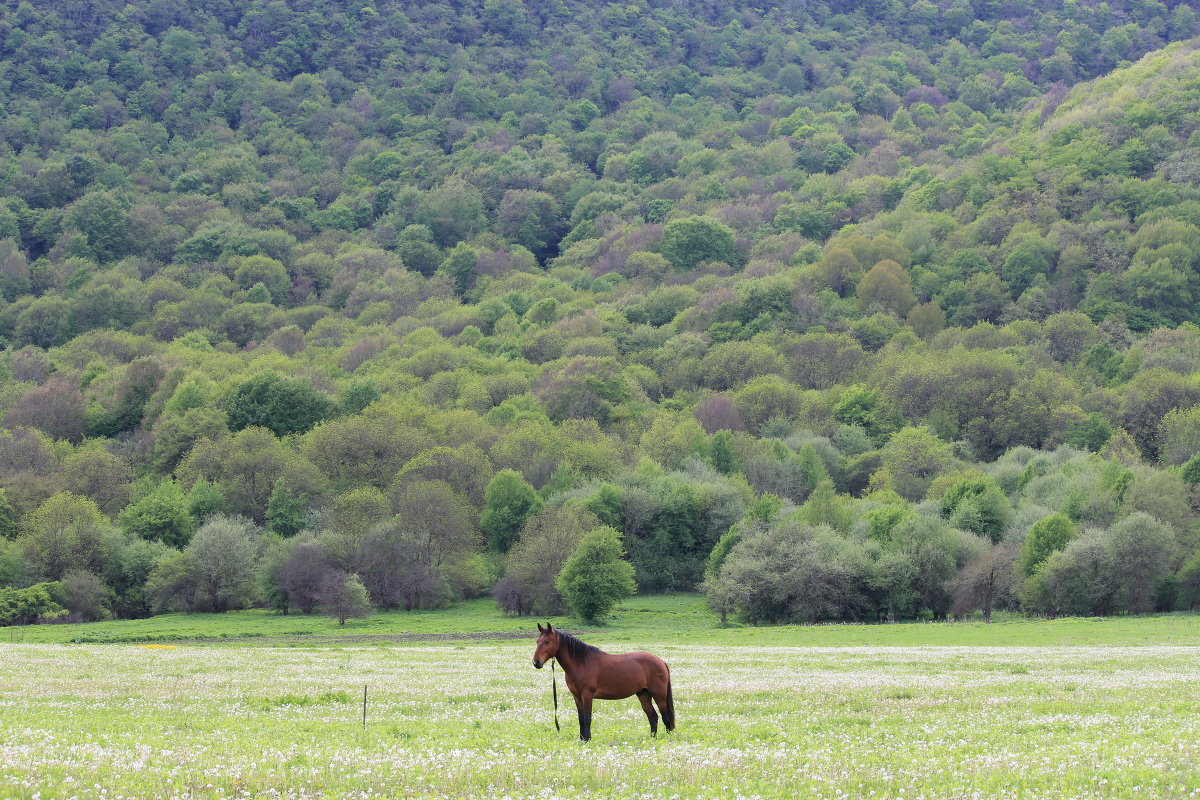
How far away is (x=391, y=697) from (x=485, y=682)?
18.8 ft

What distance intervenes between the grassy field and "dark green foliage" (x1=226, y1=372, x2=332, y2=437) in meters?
90.7

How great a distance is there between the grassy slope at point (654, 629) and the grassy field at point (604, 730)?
18.6 m

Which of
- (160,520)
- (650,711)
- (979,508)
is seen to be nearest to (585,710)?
(650,711)

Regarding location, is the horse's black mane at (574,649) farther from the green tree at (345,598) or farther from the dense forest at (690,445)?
the dense forest at (690,445)

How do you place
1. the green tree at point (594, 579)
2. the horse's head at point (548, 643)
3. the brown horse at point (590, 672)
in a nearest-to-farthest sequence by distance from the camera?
the horse's head at point (548, 643)
the brown horse at point (590, 672)
the green tree at point (594, 579)

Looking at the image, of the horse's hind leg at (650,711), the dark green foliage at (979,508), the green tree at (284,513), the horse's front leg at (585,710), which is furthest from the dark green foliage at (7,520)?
the horse's hind leg at (650,711)

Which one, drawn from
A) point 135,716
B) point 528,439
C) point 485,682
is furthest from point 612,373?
point 135,716

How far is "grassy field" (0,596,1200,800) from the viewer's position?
15.5m

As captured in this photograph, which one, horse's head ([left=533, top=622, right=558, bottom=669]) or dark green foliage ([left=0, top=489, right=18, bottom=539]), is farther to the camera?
dark green foliage ([left=0, top=489, right=18, bottom=539])

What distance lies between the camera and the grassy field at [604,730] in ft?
51.0

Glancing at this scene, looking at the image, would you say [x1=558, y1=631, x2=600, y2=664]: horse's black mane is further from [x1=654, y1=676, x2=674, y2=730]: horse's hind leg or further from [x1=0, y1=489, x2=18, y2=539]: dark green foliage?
[x1=0, y1=489, x2=18, y2=539]: dark green foliage

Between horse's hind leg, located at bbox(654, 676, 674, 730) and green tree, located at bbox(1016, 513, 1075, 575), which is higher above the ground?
green tree, located at bbox(1016, 513, 1075, 575)

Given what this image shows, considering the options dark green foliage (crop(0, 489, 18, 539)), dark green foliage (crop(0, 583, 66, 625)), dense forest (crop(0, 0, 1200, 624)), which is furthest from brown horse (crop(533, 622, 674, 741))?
dark green foliage (crop(0, 489, 18, 539))

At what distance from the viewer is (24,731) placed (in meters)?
20.0
